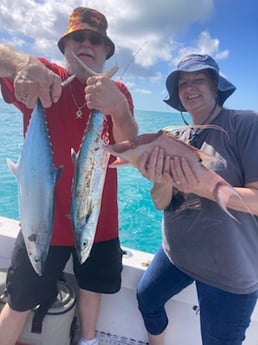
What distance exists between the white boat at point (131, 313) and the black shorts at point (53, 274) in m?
0.29

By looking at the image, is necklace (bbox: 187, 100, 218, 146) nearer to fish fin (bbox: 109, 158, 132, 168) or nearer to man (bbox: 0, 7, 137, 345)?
man (bbox: 0, 7, 137, 345)

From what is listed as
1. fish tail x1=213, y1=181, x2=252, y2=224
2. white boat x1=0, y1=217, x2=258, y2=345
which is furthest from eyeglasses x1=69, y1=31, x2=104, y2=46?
white boat x1=0, y1=217, x2=258, y2=345

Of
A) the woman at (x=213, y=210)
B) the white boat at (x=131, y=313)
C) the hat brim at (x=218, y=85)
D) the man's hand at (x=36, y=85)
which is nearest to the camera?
the man's hand at (x=36, y=85)

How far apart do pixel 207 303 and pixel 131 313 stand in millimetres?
867

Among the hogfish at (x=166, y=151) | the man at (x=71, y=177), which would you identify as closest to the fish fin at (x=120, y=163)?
the hogfish at (x=166, y=151)

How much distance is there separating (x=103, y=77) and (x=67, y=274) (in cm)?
159

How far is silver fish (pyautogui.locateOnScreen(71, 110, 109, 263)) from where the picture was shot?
130 cm

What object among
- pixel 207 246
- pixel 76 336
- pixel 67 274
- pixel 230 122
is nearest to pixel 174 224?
pixel 207 246

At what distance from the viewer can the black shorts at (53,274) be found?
1734 millimetres

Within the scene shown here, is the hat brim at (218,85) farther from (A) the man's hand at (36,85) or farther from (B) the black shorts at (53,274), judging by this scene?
(B) the black shorts at (53,274)

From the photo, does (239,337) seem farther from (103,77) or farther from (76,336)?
(103,77)

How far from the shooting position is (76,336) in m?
2.25

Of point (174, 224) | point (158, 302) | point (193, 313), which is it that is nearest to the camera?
point (174, 224)

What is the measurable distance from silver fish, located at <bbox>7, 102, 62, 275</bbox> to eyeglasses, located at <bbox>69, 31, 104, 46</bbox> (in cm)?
58
